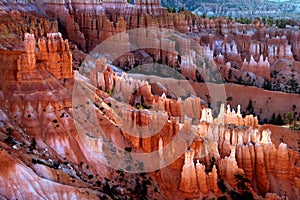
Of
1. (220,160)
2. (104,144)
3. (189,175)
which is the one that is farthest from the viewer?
(220,160)

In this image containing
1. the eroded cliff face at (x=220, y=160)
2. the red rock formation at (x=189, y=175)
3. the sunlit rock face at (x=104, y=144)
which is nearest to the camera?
the sunlit rock face at (x=104, y=144)

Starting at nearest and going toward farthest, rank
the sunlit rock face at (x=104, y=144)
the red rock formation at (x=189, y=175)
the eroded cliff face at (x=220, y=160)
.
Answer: the sunlit rock face at (x=104, y=144) → the red rock formation at (x=189, y=175) → the eroded cliff face at (x=220, y=160)

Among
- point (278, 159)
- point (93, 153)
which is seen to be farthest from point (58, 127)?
point (278, 159)

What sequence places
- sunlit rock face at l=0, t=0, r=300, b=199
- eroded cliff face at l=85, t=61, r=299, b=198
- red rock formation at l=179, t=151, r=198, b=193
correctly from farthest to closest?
eroded cliff face at l=85, t=61, r=299, b=198
red rock formation at l=179, t=151, r=198, b=193
sunlit rock face at l=0, t=0, r=300, b=199

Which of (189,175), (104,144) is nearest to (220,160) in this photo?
(189,175)

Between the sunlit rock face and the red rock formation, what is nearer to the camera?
the sunlit rock face

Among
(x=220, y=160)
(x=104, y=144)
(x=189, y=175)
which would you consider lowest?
(x=189, y=175)

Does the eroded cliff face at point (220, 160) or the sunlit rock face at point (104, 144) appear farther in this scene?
the eroded cliff face at point (220, 160)

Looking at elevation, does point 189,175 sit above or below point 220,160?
below

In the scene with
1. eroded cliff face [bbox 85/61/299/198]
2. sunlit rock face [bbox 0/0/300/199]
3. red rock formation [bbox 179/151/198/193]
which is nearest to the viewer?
sunlit rock face [bbox 0/0/300/199]

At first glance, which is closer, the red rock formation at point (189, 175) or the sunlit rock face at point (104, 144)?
the sunlit rock face at point (104, 144)

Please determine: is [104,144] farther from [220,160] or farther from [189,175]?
[220,160]

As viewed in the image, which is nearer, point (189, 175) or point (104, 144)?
point (189, 175)
